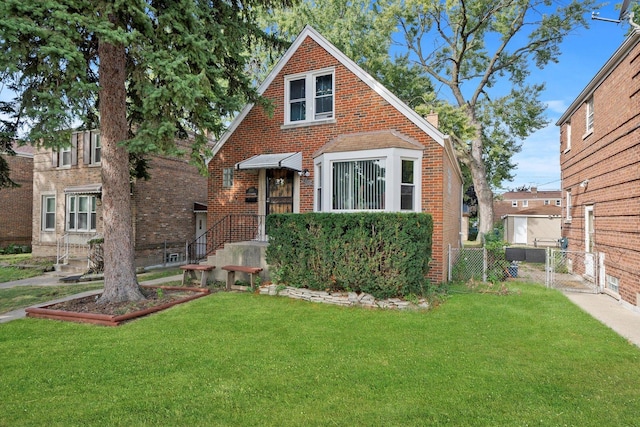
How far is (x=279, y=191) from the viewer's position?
11398mm

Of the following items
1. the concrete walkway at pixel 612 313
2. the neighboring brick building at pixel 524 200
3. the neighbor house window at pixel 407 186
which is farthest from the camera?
the neighboring brick building at pixel 524 200

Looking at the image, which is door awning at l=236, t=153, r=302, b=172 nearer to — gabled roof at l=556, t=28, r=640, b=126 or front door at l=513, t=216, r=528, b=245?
gabled roof at l=556, t=28, r=640, b=126

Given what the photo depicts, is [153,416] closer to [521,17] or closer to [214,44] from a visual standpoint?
[214,44]

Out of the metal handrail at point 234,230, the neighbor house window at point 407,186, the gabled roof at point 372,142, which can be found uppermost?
the gabled roof at point 372,142

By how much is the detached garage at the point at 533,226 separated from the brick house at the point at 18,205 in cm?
3701

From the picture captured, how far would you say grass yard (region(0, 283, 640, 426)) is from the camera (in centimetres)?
348

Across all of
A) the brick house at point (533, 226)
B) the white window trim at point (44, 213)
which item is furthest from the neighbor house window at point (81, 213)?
the brick house at point (533, 226)

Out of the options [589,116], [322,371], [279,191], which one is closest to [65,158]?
[279,191]

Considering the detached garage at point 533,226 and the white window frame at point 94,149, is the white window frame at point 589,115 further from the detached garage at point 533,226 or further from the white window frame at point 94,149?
the detached garage at point 533,226

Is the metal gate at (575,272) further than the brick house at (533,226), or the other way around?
the brick house at (533,226)

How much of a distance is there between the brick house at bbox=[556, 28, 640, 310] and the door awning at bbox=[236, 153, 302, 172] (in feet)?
27.3

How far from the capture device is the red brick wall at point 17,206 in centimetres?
2111

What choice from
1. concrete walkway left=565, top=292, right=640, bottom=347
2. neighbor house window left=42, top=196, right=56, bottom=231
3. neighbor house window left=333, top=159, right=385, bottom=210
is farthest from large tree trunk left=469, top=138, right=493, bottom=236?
neighbor house window left=42, top=196, right=56, bottom=231

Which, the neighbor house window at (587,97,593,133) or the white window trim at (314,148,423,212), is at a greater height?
the neighbor house window at (587,97,593,133)
